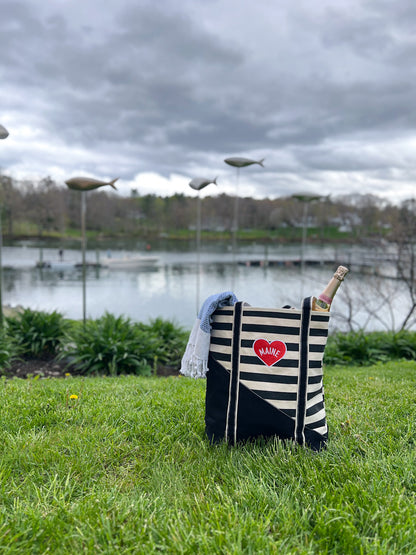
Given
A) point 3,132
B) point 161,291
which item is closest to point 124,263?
point 161,291

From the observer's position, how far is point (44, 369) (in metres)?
4.79

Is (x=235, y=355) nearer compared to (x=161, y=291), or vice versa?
(x=235, y=355)

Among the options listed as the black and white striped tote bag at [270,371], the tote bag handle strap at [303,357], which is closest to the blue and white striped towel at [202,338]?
the black and white striped tote bag at [270,371]

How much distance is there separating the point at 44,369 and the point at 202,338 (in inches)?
140

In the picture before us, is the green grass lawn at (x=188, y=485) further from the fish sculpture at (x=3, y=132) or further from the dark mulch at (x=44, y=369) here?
the fish sculpture at (x=3, y=132)

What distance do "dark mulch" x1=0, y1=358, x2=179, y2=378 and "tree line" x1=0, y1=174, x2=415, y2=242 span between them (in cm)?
3110

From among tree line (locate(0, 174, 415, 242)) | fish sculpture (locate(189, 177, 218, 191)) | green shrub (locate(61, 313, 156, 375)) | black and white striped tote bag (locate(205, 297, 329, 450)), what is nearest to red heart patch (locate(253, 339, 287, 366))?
black and white striped tote bag (locate(205, 297, 329, 450))

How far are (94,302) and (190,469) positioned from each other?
14.7 meters

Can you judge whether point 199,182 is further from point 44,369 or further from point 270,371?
point 270,371

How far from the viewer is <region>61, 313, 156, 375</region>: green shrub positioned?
476 cm

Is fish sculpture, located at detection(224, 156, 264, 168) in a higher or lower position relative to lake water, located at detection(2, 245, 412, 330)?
higher

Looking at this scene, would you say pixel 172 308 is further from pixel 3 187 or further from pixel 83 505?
pixel 3 187

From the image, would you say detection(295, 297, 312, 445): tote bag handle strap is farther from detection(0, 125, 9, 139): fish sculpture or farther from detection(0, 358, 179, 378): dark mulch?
detection(0, 125, 9, 139): fish sculpture

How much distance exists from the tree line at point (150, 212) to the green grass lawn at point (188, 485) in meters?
33.4
